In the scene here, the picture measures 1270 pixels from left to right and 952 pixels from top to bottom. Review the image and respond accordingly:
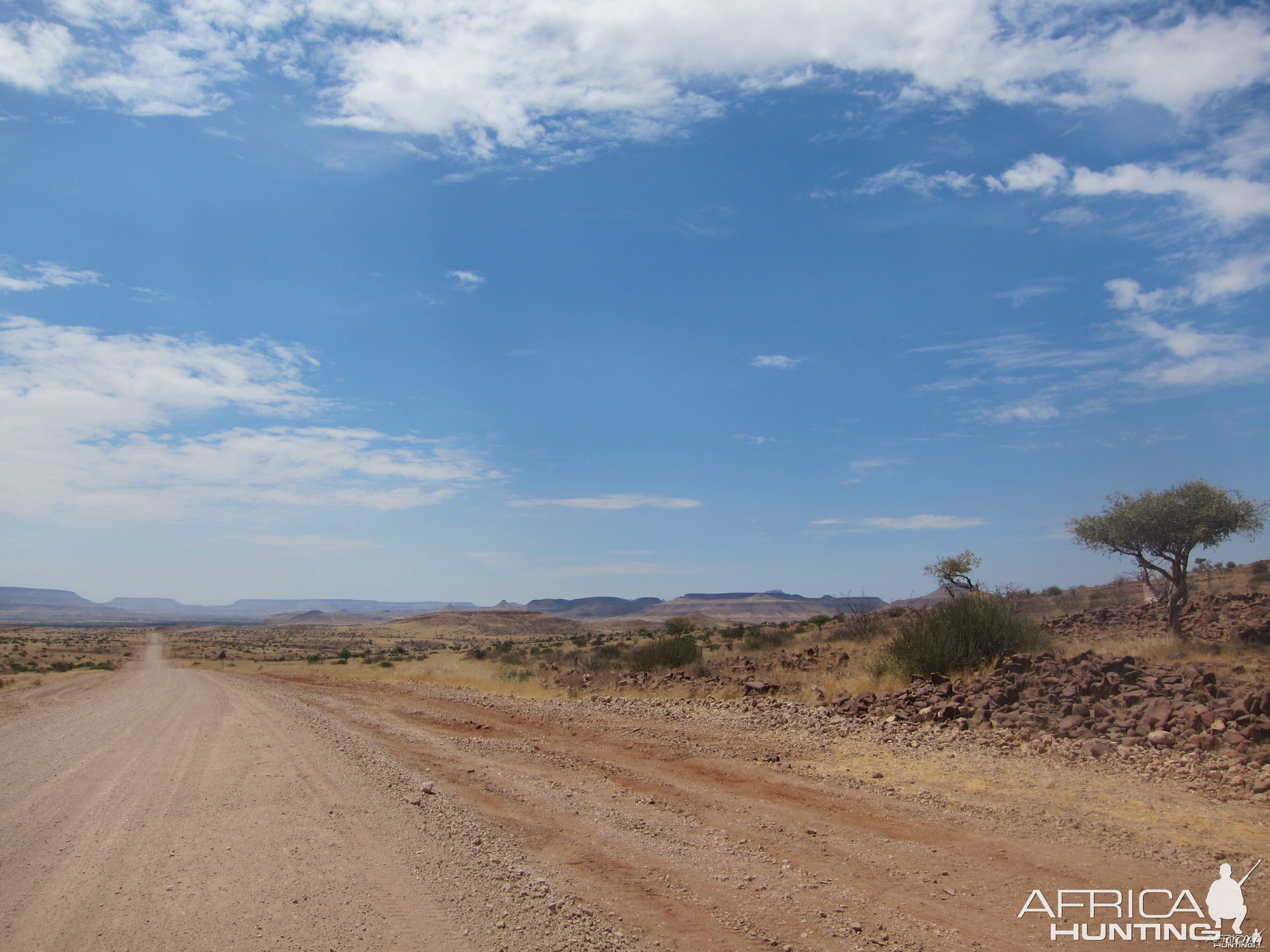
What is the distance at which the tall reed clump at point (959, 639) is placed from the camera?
16609 millimetres

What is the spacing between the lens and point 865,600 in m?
27.4

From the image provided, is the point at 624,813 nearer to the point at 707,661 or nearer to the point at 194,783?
the point at 194,783

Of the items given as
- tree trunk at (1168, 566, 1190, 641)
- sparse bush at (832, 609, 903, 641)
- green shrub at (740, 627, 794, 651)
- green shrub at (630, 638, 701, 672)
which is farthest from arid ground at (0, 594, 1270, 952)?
green shrub at (740, 627, 794, 651)

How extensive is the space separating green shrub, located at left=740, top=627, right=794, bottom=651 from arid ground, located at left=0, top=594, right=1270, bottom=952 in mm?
19404

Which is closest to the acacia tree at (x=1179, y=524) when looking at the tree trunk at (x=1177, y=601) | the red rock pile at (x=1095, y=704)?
the tree trunk at (x=1177, y=601)

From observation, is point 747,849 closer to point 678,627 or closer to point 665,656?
point 665,656

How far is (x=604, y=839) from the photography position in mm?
7684

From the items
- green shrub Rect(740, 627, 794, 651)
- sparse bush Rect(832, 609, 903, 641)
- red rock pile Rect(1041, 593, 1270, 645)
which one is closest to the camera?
red rock pile Rect(1041, 593, 1270, 645)

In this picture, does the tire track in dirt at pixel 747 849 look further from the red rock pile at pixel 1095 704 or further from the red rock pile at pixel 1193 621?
the red rock pile at pixel 1193 621

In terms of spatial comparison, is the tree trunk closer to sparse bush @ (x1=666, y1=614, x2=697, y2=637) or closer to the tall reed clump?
the tall reed clump

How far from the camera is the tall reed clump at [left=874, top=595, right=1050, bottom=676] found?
16.6 m

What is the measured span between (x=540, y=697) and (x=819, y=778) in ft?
45.5

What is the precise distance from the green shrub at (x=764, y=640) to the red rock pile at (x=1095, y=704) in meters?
18.3

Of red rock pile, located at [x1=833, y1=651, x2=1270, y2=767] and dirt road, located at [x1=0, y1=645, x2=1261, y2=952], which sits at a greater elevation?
red rock pile, located at [x1=833, y1=651, x2=1270, y2=767]
